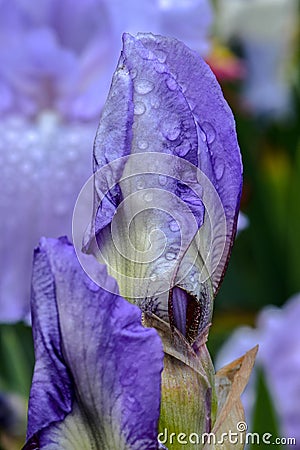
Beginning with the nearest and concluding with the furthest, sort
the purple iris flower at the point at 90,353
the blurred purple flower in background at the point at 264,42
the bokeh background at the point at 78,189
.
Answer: the purple iris flower at the point at 90,353, the bokeh background at the point at 78,189, the blurred purple flower in background at the point at 264,42

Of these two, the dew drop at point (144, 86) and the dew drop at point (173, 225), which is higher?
the dew drop at point (144, 86)

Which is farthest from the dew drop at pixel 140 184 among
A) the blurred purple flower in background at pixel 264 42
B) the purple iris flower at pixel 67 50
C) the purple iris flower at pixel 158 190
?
the blurred purple flower in background at pixel 264 42

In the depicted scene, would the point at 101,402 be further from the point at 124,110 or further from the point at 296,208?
the point at 296,208

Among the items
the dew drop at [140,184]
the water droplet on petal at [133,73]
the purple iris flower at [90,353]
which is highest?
the water droplet on petal at [133,73]

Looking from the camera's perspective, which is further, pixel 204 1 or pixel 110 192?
pixel 204 1

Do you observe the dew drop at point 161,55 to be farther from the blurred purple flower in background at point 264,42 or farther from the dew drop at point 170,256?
the blurred purple flower in background at point 264,42

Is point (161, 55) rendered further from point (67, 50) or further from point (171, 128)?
point (67, 50)

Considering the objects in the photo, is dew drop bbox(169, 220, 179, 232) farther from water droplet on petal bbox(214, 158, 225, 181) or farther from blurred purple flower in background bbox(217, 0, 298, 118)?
blurred purple flower in background bbox(217, 0, 298, 118)

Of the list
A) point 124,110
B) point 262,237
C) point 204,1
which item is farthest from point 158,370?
point 262,237
